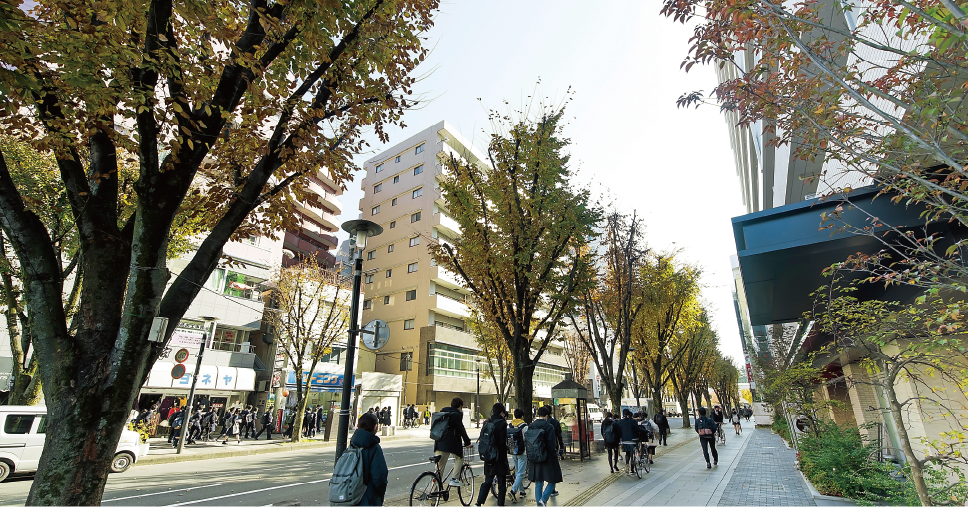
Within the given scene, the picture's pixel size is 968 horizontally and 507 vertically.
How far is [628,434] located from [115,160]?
39.1ft

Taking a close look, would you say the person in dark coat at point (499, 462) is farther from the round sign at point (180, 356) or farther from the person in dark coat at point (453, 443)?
the round sign at point (180, 356)

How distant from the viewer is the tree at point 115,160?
11.3 feet

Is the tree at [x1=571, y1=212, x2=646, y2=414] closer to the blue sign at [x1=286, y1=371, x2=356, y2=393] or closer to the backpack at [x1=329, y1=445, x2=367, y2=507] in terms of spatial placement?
the backpack at [x1=329, y1=445, x2=367, y2=507]

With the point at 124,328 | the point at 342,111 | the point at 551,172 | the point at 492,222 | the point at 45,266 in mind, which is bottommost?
the point at 124,328

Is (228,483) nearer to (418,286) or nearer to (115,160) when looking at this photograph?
(115,160)

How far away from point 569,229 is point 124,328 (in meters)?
9.62

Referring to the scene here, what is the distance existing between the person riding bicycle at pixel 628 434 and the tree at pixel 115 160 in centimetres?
1033

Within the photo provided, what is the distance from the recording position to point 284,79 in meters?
5.04

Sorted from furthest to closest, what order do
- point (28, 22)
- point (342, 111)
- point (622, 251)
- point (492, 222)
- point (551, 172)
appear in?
point (622, 251) → point (492, 222) → point (551, 172) → point (342, 111) → point (28, 22)

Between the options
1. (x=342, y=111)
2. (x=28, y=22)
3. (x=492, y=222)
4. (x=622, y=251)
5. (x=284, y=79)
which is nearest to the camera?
(x=28, y=22)

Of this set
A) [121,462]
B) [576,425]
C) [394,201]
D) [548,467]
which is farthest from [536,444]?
[394,201]

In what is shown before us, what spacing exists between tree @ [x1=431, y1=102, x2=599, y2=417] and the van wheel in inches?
396

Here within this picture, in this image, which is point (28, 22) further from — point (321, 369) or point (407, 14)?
point (321, 369)

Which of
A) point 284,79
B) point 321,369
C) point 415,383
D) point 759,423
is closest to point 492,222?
point 284,79
